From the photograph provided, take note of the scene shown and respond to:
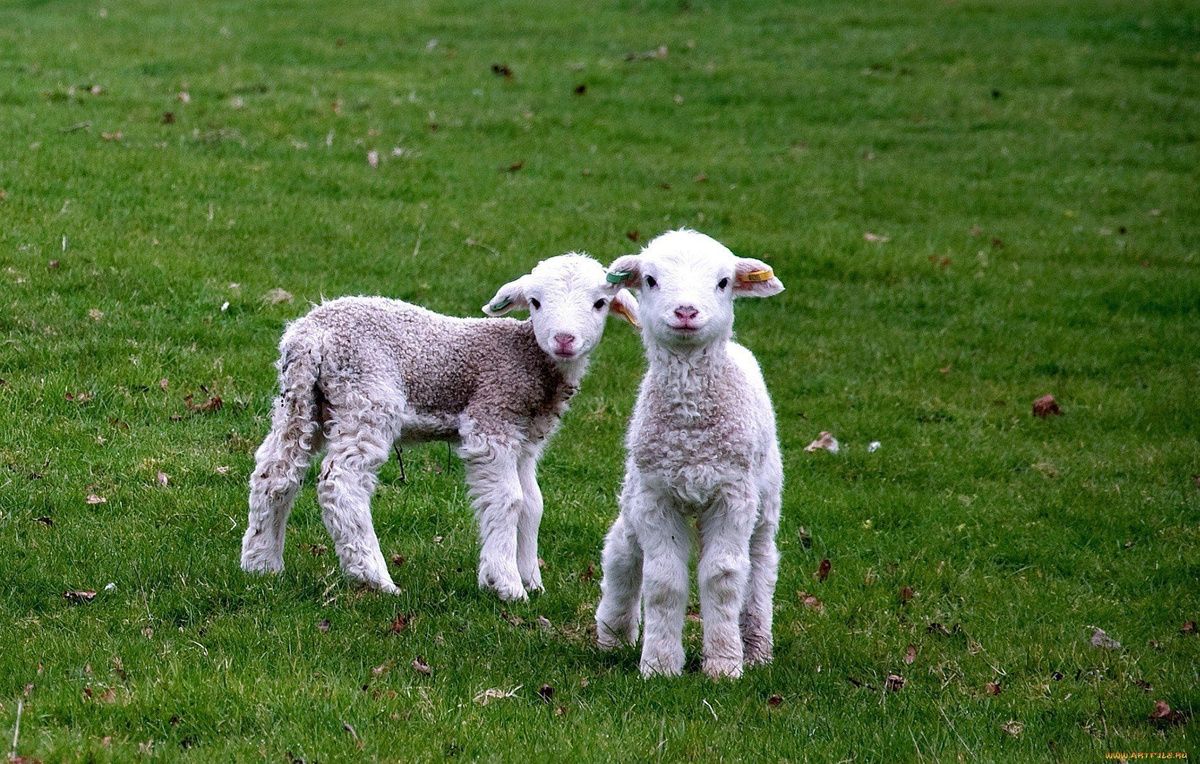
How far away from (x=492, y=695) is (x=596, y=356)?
600 cm

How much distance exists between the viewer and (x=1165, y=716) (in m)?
5.79

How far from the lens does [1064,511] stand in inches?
357

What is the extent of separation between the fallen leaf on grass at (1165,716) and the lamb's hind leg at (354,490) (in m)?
3.56

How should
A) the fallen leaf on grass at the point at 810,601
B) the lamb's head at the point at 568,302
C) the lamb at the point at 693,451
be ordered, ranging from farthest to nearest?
1. the fallen leaf on grass at the point at 810,601
2. the lamb's head at the point at 568,302
3. the lamb at the point at 693,451

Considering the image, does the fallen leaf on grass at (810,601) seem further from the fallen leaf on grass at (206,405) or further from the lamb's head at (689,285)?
the fallen leaf on grass at (206,405)

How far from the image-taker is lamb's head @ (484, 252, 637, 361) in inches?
270

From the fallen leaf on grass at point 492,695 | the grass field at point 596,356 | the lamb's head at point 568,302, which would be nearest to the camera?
the fallen leaf on grass at point 492,695

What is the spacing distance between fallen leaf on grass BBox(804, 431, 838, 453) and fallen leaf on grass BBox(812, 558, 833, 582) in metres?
1.98

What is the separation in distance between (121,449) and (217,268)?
11.5 ft

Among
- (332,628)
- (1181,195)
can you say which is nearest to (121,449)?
(332,628)

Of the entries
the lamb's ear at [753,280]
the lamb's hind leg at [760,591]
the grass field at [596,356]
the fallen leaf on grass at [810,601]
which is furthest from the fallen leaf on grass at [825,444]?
the lamb's ear at [753,280]

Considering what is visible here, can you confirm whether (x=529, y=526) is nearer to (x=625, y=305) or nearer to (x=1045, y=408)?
(x=625, y=305)

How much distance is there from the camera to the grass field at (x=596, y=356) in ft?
18.2

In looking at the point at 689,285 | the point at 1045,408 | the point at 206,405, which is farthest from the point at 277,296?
the point at 1045,408
